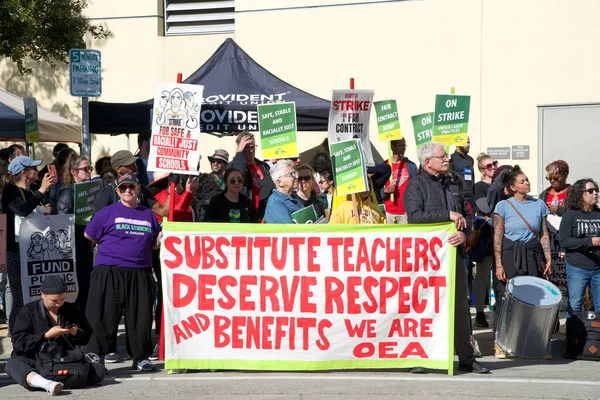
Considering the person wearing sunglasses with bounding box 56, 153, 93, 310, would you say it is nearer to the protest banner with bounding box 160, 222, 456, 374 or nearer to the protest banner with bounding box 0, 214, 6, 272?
the protest banner with bounding box 0, 214, 6, 272

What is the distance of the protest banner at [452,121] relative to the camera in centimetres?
1205

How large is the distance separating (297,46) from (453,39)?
2776mm

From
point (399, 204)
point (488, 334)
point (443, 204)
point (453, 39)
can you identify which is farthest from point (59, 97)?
point (443, 204)

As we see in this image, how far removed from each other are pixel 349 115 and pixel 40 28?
24.8 feet

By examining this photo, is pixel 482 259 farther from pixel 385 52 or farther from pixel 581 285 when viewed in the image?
pixel 385 52

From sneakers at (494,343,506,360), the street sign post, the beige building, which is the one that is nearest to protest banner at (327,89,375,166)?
sneakers at (494,343,506,360)

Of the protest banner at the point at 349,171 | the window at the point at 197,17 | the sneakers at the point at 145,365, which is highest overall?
the window at the point at 197,17

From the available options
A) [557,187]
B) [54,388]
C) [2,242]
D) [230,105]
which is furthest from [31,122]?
[557,187]

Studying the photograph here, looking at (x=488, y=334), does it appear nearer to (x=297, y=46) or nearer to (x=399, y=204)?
(x=399, y=204)

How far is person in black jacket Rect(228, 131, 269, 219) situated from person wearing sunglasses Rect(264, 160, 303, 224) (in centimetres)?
211

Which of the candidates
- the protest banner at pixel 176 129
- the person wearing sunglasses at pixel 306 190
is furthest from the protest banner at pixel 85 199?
the person wearing sunglasses at pixel 306 190

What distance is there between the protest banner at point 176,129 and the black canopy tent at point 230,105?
3.45m

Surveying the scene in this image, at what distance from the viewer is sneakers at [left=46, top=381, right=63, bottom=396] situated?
7.73 meters

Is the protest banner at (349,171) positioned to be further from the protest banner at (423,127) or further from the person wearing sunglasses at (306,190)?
the protest banner at (423,127)
